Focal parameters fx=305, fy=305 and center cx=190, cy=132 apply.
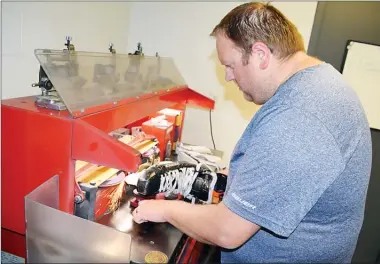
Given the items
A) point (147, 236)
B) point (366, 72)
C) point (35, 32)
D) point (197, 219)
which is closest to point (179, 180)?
point (147, 236)

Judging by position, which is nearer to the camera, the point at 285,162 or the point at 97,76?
the point at 285,162

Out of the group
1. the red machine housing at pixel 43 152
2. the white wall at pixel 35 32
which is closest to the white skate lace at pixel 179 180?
the red machine housing at pixel 43 152

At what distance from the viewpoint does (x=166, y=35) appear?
212 cm

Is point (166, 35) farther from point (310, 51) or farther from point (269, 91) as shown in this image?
point (269, 91)

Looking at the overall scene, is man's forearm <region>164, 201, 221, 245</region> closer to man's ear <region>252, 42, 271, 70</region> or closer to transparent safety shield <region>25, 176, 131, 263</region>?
transparent safety shield <region>25, 176, 131, 263</region>

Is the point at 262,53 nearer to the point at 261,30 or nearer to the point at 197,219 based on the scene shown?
the point at 261,30

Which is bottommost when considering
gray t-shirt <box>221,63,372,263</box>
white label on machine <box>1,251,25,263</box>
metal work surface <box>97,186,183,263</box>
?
white label on machine <box>1,251,25,263</box>

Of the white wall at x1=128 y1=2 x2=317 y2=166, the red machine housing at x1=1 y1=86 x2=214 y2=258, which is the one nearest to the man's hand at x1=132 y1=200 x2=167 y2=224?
the red machine housing at x1=1 y1=86 x2=214 y2=258

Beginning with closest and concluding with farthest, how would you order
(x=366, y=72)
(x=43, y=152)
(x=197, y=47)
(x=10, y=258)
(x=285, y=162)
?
(x=285, y=162), (x=43, y=152), (x=10, y=258), (x=366, y=72), (x=197, y=47)

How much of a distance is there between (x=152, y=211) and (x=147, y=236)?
12 cm

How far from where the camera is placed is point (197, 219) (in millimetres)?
801

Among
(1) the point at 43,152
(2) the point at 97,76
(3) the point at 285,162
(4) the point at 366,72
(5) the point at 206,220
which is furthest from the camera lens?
(4) the point at 366,72

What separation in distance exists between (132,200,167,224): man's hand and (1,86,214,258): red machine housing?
0.47 feet

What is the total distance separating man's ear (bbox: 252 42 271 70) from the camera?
A: 2.63 feet
